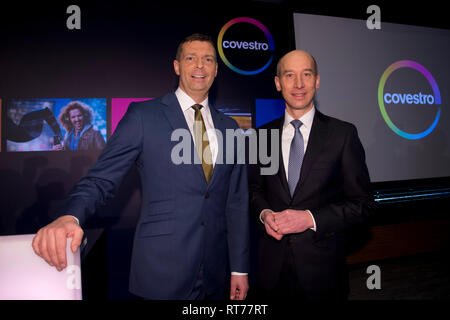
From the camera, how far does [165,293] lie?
4.37 feet

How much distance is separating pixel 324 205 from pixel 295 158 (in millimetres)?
324

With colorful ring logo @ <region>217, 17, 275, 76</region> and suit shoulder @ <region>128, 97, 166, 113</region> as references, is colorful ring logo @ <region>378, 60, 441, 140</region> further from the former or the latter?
suit shoulder @ <region>128, 97, 166, 113</region>

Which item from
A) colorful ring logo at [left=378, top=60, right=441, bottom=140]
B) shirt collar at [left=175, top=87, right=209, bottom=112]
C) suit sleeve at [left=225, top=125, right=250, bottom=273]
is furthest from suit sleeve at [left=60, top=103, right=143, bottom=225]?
colorful ring logo at [left=378, top=60, right=441, bottom=140]

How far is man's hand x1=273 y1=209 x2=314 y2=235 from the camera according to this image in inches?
51.6

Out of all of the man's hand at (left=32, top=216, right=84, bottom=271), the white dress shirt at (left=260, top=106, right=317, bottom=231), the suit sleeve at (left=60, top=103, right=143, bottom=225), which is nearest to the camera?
the man's hand at (left=32, top=216, right=84, bottom=271)

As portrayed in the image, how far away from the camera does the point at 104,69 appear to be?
2.92 m

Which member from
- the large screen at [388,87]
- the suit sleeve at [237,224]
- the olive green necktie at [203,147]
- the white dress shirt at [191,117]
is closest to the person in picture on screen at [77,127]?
the white dress shirt at [191,117]

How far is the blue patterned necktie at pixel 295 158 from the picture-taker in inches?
58.6

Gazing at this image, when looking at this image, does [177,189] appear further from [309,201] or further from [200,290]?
[309,201]

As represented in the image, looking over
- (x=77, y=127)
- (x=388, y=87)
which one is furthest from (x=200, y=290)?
(x=388, y=87)

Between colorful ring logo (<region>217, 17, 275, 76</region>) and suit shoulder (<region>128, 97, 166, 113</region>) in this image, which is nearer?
suit shoulder (<region>128, 97, 166, 113</region>)

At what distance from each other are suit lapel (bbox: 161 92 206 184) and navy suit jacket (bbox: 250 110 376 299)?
477 millimetres
